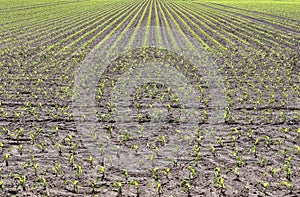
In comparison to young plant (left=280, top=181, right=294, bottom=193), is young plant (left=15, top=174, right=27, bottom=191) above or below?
below

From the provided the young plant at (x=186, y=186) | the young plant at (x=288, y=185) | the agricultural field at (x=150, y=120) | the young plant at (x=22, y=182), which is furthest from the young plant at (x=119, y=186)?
the young plant at (x=288, y=185)

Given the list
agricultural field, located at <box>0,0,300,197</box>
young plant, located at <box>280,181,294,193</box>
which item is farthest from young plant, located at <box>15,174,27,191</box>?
young plant, located at <box>280,181,294,193</box>

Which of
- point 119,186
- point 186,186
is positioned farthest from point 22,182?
point 186,186

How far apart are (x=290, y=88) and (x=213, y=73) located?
135 inches

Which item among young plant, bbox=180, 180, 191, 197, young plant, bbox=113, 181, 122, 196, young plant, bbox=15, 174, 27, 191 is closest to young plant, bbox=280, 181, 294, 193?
young plant, bbox=180, 180, 191, 197

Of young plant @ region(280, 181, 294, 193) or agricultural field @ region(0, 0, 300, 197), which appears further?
agricultural field @ region(0, 0, 300, 197)

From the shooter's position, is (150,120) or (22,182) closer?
(22,182)

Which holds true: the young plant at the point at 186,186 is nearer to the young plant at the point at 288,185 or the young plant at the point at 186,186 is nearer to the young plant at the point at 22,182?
the young plant at the point at 288,185

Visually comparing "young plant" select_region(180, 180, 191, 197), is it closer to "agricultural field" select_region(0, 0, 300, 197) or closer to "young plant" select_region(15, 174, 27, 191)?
"agricultural field" select_region(0, 0, 300, 197)

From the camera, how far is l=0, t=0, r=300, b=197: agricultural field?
6.66 meters

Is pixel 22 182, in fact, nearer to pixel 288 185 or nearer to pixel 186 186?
pixel 186 186

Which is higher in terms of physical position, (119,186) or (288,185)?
(288,185)

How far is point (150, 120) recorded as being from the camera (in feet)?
31.8

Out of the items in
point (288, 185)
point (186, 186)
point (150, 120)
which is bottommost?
point (186, 186)
